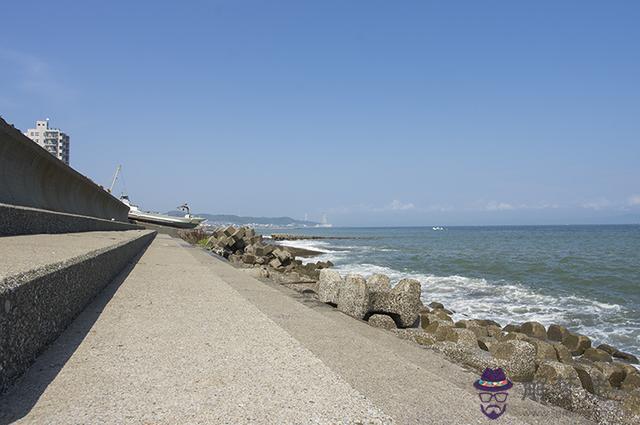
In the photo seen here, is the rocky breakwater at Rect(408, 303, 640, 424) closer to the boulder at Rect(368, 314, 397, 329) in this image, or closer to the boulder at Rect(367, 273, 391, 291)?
the boulder at Rect(368, 314, 397, 329)

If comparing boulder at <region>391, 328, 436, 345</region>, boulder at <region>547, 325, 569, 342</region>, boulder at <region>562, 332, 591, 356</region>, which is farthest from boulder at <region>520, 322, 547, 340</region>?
boulder at <region>391, 328, 436, 345</region>

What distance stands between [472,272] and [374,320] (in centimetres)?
1807

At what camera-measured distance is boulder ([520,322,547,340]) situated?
10.3m

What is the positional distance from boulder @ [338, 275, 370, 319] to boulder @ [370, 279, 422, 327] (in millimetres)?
170

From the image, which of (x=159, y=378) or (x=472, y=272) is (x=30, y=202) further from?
(x=472, y=272)

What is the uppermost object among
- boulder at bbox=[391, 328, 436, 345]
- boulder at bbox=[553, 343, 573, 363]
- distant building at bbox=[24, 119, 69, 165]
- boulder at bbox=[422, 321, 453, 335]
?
distant building at bbox=[24, 119, 69, 165]

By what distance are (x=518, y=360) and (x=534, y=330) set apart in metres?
5.05

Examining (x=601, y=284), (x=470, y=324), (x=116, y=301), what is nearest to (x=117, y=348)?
(x=116, y=301)

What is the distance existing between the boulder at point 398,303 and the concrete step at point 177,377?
3.44 metres

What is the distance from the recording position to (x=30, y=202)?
35.6 ft

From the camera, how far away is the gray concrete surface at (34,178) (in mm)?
9297

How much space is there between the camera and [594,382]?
264 inches

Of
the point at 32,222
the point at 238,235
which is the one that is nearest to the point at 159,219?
the point at 238,235

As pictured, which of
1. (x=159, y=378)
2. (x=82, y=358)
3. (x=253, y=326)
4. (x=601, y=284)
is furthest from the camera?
(x=601, y=284)
